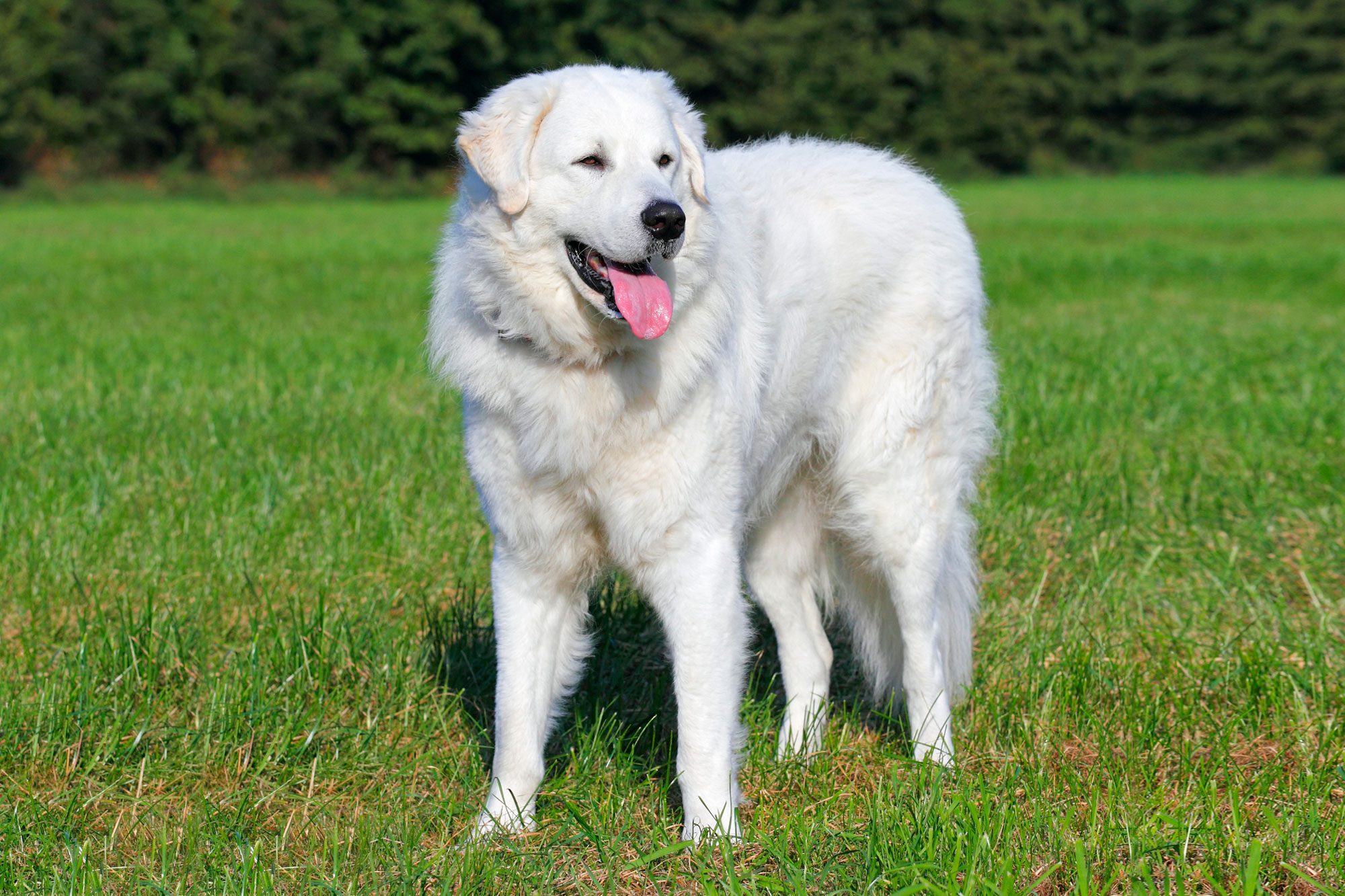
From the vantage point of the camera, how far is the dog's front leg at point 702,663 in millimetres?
2938

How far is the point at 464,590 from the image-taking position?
406 cm

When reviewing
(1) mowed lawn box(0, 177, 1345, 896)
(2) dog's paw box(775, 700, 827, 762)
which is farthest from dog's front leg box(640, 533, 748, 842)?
(2) dog's paw box(775, 700, 827, 762)

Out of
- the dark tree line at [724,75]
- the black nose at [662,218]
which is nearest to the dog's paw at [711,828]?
the black nose at [662,218]

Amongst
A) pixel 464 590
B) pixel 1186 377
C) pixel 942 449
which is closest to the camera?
pixel 942 449

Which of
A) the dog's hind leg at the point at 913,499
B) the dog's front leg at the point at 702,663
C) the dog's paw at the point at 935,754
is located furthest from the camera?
the dog's hind leg at the point at 913,499

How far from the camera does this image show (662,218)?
272 centimetres

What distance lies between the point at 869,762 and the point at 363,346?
656 cm

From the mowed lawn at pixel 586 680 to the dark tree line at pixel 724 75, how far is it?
30318 mm

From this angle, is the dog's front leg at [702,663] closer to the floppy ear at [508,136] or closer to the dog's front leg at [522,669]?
the dog's front leg at [522,669]

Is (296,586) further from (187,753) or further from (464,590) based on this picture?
(187,753)

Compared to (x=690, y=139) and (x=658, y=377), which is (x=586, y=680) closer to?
(x=658, y=377)

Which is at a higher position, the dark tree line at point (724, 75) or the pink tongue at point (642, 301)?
the pink tongue at point (642, 301)

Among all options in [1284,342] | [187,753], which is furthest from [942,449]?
[1284,342]

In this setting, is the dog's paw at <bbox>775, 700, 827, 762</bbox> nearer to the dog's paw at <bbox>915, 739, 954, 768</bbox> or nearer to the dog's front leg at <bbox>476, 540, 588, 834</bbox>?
the dog's paw at <bbox>915, 739, 954, 768</bbox>
